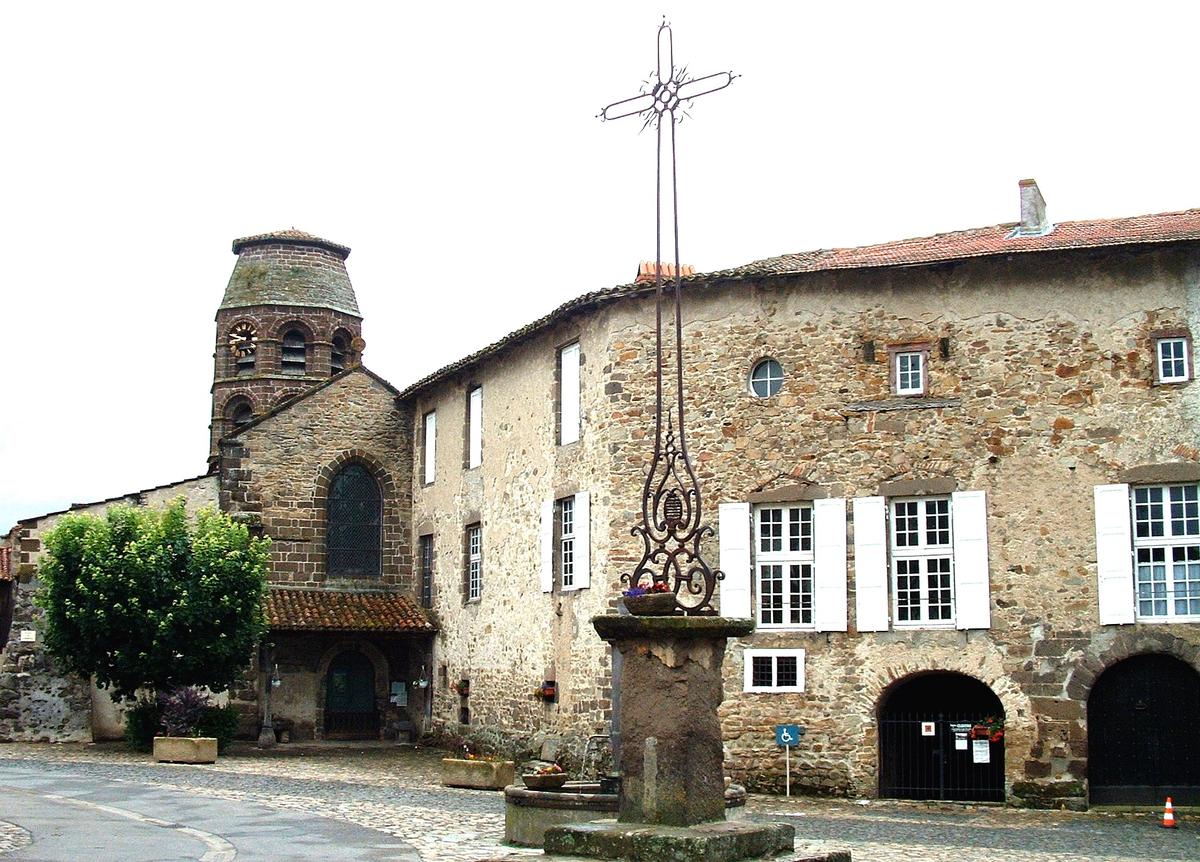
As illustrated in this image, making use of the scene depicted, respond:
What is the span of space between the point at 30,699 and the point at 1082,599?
59.7 ft

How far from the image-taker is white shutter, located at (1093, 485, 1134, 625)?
59.6ft

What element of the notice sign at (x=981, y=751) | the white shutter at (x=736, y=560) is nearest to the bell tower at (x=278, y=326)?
the white shutter at (x=736, y=560)

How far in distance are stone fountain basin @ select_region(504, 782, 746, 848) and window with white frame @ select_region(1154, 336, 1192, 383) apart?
8.47m

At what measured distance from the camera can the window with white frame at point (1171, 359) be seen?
18.5 meters

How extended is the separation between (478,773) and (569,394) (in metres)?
5.99

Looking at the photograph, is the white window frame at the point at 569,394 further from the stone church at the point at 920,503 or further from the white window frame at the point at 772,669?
the white window frame at the point at 772,669

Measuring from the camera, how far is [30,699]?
26.1m

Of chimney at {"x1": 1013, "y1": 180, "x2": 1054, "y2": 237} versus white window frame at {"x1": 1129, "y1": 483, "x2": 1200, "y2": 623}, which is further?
chimney at {"x1": 1013, "y1": 180, "x2": 1054, "y2": 237}

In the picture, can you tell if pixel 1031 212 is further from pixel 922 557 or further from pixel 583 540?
pixel 583 540

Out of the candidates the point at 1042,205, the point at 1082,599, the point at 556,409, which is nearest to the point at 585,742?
the point at 556,409

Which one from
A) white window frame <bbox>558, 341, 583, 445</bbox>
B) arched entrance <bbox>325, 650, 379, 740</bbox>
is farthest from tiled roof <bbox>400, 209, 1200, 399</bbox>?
arched entrance <bbox>325, 650, 379, 740</bbox>

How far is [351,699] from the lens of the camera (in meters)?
28.6

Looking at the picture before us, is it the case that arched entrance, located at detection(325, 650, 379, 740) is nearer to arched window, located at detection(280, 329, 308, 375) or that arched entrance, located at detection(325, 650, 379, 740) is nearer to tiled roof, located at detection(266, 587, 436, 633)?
tiled roof, located at detection(266, 587, 436, 633)

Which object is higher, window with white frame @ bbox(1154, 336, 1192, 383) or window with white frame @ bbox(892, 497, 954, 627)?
window with white frame @ bbox(1154, 336, 1192, 383)
